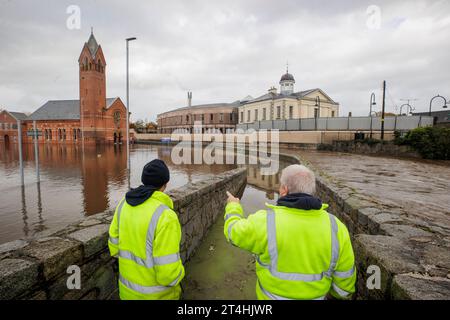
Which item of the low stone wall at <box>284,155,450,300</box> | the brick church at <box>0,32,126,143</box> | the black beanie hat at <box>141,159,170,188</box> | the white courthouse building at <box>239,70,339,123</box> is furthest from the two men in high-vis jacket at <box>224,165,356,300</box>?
the brick church at <box>0,32,126,143</box>

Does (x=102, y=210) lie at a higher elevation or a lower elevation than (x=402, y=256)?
lower

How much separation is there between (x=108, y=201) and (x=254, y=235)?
25.6 feet

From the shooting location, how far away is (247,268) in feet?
14.9

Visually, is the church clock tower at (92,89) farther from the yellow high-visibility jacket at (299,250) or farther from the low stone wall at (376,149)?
the yellow high-visibility jacket at (299,250)

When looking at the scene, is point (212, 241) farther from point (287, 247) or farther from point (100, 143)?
point (100, 143)

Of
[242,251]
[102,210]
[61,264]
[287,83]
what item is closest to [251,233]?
[61,264]

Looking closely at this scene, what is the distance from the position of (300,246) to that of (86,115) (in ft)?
183

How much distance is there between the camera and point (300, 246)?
1770 millimetres

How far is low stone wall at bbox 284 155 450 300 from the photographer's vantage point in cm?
188

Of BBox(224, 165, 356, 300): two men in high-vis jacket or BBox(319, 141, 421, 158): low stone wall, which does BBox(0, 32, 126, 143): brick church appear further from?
BBox(224, 165, 356, 300): two men in high-vis jacket

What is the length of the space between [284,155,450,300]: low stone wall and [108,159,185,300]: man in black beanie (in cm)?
191

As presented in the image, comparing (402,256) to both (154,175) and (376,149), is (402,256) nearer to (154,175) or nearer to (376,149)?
(154,175)

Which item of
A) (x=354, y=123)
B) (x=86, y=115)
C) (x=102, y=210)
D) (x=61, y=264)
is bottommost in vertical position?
(x=102, y=210)
